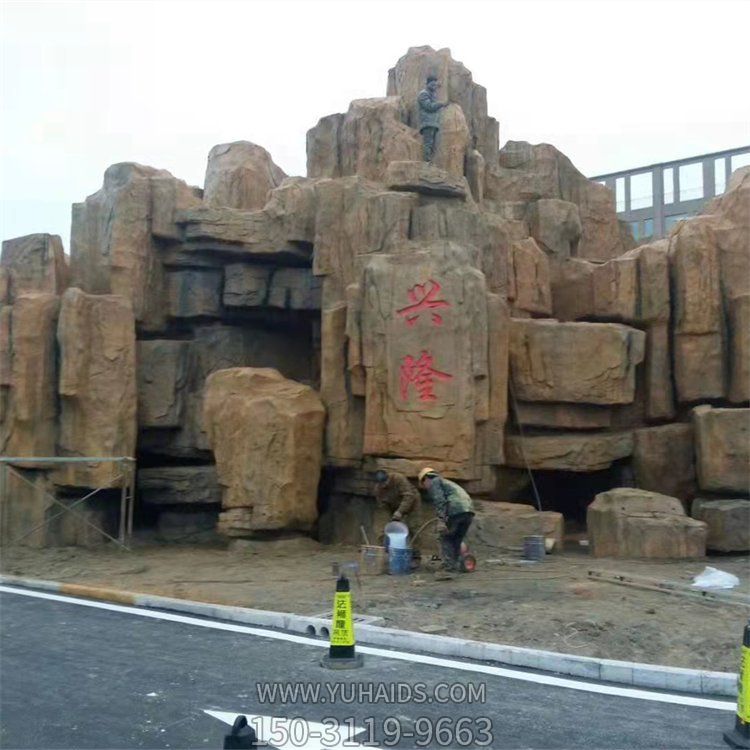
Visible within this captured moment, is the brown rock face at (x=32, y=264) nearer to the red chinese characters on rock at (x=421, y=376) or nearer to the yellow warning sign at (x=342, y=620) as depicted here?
the red chinese characters on rock at (x=421, y=376)

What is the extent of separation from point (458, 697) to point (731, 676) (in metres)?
1.79

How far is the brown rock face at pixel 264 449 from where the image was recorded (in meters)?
12.9

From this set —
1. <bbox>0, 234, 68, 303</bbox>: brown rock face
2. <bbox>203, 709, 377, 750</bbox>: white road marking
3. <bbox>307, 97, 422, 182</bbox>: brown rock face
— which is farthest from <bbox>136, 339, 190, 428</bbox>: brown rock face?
<bbox>203, 709, 377, 750</bbox>: white road marking

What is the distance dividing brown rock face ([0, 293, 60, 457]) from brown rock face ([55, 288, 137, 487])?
25 cm

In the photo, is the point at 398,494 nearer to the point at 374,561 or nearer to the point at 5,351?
the point at 374,561

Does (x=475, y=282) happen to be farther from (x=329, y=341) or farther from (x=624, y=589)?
(x=624, y=589)

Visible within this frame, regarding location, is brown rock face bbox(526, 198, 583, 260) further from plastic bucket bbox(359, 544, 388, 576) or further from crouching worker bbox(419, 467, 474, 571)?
plastic bucket bbox(359, 544, 388, 576)

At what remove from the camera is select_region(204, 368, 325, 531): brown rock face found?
42.4 feet

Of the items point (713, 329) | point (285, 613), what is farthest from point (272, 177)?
point (285, 613)

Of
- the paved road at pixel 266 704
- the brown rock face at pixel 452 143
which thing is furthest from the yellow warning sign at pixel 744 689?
the brown rock face at pixel 452 143

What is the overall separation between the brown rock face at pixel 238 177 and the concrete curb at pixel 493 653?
1120 centimetres

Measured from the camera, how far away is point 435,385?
12.4 m

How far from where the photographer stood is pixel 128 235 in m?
16.0

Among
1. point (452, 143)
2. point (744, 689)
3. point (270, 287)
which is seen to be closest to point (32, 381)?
point (270, 287)
